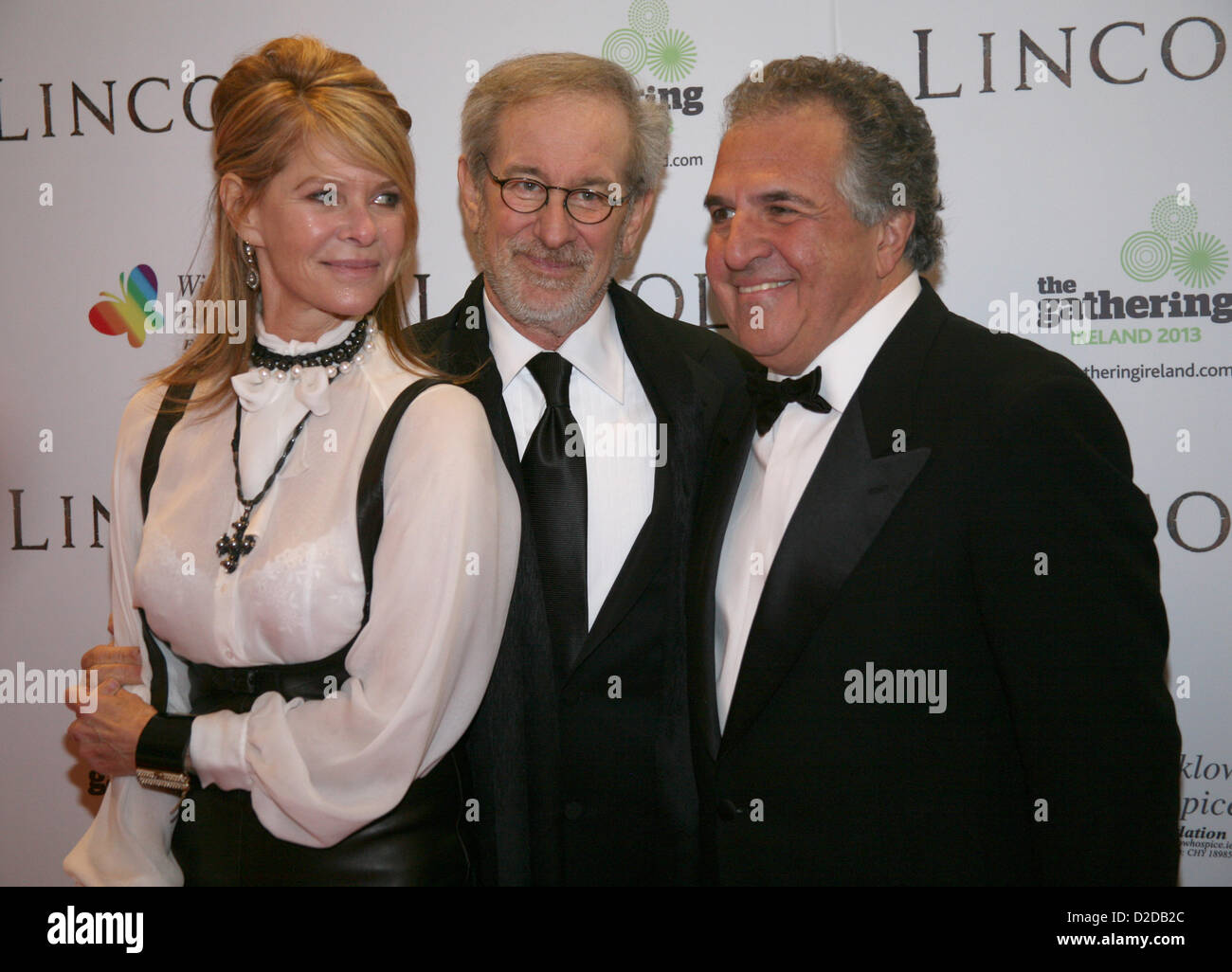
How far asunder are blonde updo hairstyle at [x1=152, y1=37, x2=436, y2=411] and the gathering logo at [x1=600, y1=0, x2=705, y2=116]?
1.09 meters

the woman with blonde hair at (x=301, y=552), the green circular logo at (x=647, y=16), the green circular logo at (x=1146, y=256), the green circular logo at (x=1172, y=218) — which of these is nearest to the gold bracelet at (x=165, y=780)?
the woman with blonde hair at (x=301, y=552)

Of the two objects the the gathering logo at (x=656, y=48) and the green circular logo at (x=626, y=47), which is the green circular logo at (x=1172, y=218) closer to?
the the gathering logo at (x=656, y=48)

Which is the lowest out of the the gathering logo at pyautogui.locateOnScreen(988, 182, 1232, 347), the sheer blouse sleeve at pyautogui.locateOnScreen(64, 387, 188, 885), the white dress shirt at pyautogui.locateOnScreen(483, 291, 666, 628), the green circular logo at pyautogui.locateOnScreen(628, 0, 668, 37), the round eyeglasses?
the sheer blouse sleeve at pyautogui.locateOnScreen(64, 387, 188, 885)

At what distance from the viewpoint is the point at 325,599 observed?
1.73 metres

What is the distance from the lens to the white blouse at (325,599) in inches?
67.6

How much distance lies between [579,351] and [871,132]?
791mm

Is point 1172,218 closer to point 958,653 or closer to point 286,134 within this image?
point 958,653

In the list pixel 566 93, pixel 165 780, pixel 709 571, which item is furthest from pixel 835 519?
pixel 165 780

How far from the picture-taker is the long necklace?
1.80m

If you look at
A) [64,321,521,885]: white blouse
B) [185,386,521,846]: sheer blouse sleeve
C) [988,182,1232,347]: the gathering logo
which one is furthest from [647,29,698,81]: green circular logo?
[185,386,521,846]: sheer blouse sleeve

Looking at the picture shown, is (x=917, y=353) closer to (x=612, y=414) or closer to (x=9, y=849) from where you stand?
(x=612, y=414)

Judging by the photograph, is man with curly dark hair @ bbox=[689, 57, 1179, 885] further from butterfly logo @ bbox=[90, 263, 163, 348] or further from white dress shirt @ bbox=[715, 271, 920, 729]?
butterfly logo @ bbox=[90, 263, 163, 348]

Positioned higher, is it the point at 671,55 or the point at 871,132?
the point at 671,55
